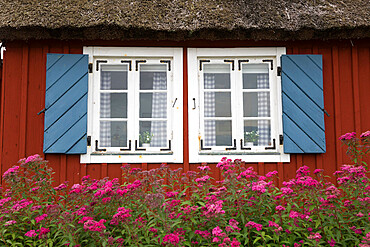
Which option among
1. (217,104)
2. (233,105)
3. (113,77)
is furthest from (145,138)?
(233,105)

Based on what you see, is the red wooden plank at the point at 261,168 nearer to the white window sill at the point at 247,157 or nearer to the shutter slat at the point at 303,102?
the white window sill at the point at 247,157

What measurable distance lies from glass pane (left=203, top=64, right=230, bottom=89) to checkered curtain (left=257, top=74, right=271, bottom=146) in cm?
43

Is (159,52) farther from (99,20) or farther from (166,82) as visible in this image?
(99,20)

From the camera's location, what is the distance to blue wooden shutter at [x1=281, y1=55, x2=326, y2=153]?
427 centimetres

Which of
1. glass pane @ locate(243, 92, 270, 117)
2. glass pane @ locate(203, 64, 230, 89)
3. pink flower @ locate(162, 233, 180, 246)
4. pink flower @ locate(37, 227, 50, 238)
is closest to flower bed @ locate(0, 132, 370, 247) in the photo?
pink flower @ locate(37, 227, 50, 238)

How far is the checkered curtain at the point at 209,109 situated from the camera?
14.4 feet

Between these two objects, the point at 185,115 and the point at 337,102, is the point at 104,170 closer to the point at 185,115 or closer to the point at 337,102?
the point at 185,115

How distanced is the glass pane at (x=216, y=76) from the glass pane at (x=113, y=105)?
1.09 m

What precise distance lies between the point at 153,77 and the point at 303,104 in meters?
1.95

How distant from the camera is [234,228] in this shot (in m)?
2.29

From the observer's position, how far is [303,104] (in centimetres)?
436

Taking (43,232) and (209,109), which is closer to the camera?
(43,232)

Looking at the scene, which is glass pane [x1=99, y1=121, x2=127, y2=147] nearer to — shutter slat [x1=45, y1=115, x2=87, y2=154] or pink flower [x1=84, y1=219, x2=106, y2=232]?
shutter slat [x1=45, y1=115, x2=87, y2=154]

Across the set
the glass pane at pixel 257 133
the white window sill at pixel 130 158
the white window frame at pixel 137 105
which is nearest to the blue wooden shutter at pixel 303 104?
the glass pane at pixel 257 133
